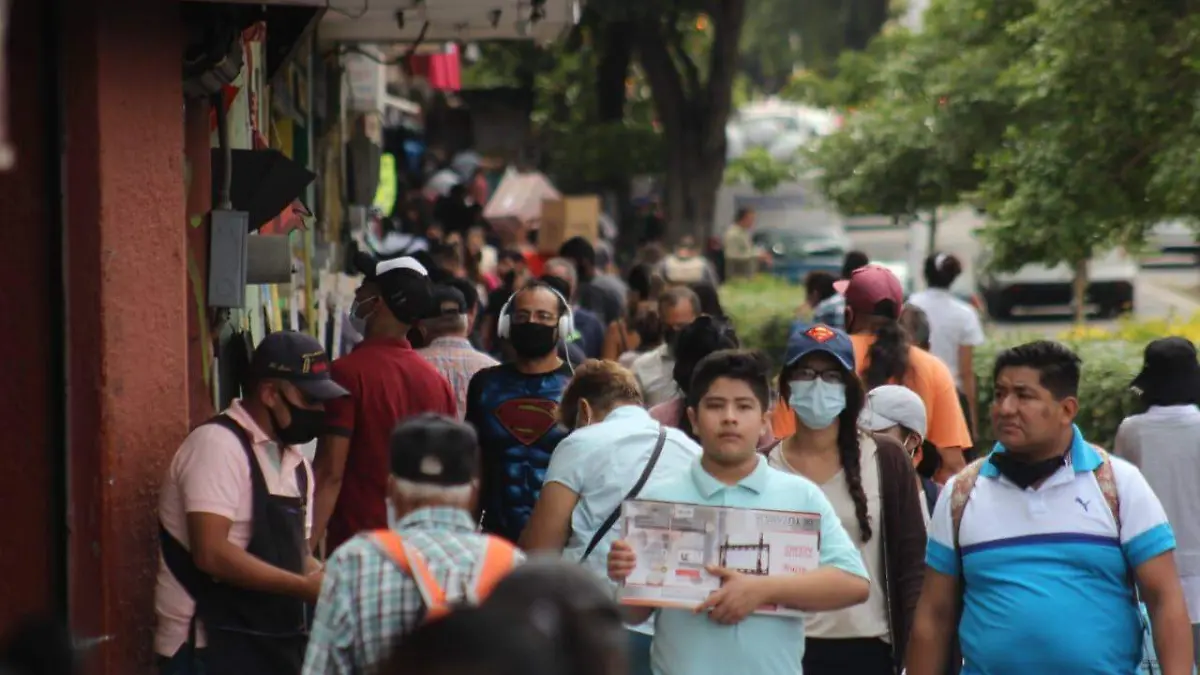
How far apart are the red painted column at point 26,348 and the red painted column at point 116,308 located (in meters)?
0.11

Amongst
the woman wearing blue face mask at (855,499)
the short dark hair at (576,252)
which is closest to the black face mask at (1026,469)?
the woman wearing blue face mask at (855,499)

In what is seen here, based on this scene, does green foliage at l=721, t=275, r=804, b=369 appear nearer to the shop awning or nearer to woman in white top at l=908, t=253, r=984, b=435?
woman in white top at l=908, t=253, r=984, b=435

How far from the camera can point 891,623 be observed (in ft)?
22.1

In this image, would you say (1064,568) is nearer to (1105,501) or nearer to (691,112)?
(1105,501)

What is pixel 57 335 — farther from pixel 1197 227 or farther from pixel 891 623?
pixel 1197 227

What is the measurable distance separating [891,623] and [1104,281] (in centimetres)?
2582

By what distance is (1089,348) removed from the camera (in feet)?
46.9

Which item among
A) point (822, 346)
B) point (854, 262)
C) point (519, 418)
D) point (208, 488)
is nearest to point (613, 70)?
point (854, 262)

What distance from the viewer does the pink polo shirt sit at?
626 centimetres

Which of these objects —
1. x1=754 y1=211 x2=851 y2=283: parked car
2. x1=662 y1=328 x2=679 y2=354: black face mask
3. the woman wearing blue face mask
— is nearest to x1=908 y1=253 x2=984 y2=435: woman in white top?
x1=662 y1=328 x2=679 y2=354: black face mask

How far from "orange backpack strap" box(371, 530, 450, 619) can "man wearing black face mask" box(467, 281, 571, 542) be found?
293cm

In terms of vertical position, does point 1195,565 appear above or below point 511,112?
below

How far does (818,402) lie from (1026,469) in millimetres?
961

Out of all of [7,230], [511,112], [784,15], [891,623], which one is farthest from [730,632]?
[784,15]
